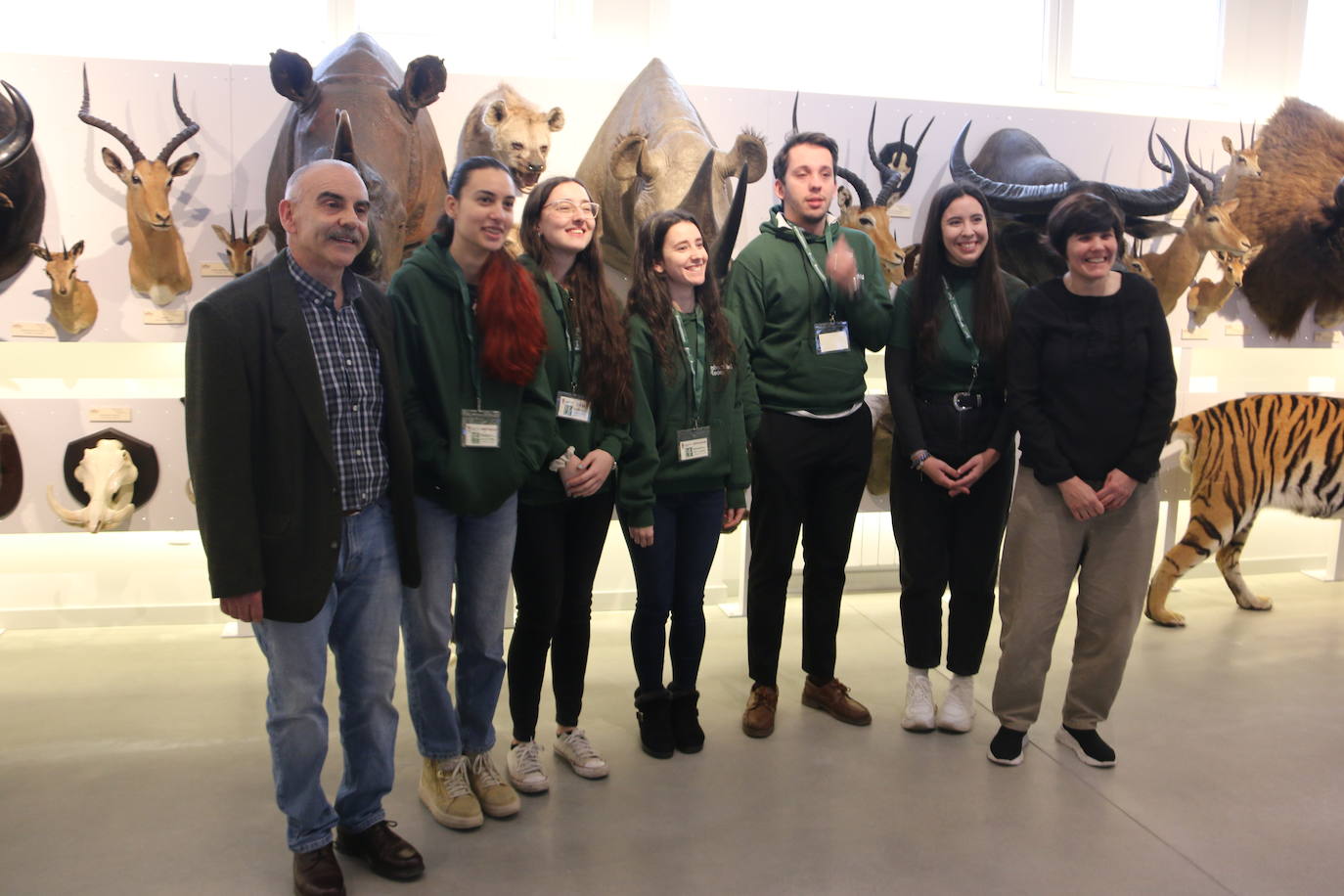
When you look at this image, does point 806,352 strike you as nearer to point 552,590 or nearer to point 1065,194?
point 552,590

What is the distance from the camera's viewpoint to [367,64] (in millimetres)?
4309

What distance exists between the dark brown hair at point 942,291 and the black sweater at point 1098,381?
0.16 m

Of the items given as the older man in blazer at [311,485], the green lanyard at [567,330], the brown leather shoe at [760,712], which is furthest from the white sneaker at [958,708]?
the older man in blazer at [311,485]

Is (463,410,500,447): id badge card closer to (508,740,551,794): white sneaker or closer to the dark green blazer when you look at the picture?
the dark green blazer

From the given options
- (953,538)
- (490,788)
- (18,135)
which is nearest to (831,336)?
(953,538)

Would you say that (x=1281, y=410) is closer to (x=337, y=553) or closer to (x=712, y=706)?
(x=712, y=706)

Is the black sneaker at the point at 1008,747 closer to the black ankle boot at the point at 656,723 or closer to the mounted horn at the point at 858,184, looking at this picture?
the black ankle boot at the point at 656,723

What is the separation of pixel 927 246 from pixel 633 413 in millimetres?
1168

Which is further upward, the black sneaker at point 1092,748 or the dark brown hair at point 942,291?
the dark brown hair at point 942,291

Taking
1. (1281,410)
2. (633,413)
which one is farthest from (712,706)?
(1281,410)

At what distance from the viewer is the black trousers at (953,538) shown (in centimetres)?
327

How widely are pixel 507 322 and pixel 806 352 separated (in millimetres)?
1142

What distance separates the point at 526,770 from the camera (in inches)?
117

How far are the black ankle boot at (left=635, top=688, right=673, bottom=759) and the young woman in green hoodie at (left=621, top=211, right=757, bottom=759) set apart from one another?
0.05 feet
